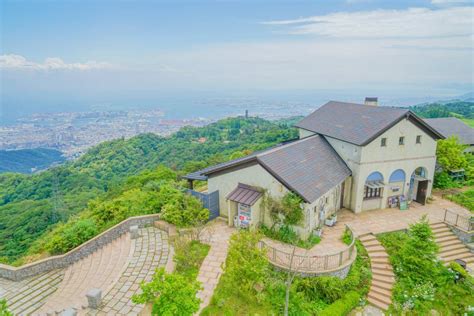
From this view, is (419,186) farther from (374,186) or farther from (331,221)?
(331,221)

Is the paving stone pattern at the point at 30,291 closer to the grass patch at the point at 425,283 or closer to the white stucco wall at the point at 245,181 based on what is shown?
the white stucco wall at the point at 245,181

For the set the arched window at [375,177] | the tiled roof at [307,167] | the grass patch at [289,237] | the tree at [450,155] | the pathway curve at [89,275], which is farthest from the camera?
the tree at [450,155]

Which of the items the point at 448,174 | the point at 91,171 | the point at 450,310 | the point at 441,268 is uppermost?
the point at 448,174

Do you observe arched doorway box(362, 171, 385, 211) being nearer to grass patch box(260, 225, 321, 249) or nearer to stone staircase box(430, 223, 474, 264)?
stone staircase box(430, 223, 474, 264)

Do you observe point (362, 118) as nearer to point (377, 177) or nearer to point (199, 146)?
point (377, 177)

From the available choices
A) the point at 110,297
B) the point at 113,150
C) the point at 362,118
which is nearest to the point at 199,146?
the point at 113,150

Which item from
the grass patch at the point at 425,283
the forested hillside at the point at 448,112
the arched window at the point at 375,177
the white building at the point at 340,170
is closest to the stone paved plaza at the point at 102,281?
the white building at the point at 340,170
